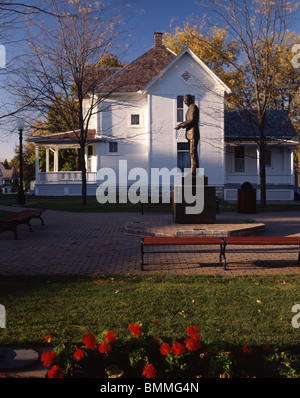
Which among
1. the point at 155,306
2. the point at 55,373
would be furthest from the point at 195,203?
the point at 55,373

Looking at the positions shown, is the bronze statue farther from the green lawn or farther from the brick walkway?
the green lawn

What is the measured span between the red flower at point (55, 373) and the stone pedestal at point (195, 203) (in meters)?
9.98

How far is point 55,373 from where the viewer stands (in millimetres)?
2982

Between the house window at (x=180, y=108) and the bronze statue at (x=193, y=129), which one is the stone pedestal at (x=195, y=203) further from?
the house window at (x=180, y=108)

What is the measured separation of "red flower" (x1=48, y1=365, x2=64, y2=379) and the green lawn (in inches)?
47.7

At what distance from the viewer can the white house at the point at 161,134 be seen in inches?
1110

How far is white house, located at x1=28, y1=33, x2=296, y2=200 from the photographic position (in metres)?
28.2

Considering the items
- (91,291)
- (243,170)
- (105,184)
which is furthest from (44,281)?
(243,170)

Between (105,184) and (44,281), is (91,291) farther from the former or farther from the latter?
(105,184)

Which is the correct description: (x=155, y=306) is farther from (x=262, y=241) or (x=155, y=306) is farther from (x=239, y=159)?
(x=239, y=159)

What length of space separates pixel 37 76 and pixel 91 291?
18432 millimetres

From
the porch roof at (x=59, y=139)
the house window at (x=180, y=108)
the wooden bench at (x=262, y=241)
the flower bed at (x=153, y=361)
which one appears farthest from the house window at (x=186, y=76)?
the flower bed at (x=153, y=361)

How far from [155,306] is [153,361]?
2139 mm

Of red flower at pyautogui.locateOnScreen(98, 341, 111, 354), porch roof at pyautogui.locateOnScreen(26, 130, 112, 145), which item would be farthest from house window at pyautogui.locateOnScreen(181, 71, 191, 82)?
red flower at pyautogui.locateOnScreen(98, 341, 111, 354)
